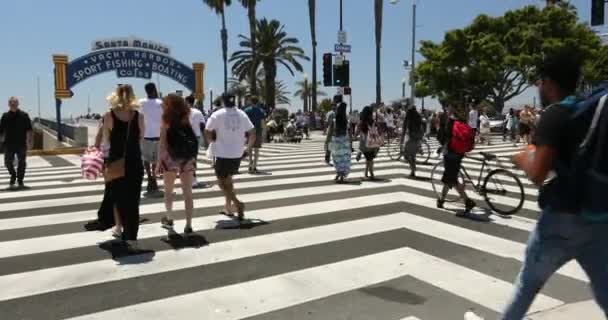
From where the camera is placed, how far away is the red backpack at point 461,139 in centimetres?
743

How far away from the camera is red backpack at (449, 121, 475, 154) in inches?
293

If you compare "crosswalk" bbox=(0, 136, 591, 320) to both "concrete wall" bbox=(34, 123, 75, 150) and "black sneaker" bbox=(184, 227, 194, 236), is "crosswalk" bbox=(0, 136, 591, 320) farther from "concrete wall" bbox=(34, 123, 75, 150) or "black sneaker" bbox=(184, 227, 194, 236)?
"concrete wall" bbox=(34, 123, 75, 150)

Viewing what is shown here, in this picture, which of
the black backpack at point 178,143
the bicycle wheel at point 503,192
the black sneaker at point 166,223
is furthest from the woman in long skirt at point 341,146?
the black backpack at point 178,143

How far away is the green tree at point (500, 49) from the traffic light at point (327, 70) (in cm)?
1506

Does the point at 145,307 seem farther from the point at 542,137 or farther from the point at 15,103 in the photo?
the point at 15,103

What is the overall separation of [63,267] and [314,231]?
283 cm

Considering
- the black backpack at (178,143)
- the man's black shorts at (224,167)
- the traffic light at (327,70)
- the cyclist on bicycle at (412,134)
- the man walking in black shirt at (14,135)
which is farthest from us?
the traffic light at (327,70)

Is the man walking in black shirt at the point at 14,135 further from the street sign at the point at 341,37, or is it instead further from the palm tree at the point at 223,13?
the palm tree at the point at 223,13

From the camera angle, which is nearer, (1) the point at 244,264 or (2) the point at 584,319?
(2) the point at 584,319

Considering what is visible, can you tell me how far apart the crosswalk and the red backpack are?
952 millimetres

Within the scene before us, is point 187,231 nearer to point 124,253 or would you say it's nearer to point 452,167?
point 124,253

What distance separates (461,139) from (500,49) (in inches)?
1329

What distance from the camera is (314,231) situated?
6.47 metres

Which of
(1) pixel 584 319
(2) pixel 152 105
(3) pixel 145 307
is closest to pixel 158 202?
(2) pixel 152 105
